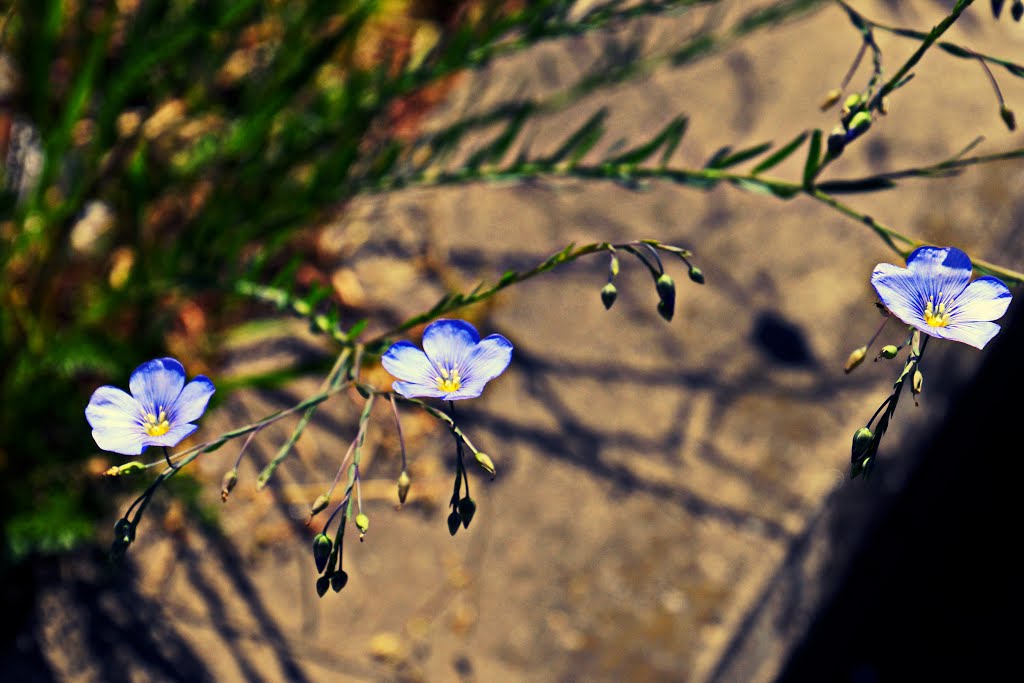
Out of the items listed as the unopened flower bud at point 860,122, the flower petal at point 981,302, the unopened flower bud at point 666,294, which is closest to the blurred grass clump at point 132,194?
the unopened flower bud at point 666,294

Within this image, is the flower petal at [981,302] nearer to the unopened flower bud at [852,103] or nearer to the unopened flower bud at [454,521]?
the unopened flower bud at [852,103]

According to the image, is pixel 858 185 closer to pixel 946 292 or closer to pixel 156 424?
pixel 946 292

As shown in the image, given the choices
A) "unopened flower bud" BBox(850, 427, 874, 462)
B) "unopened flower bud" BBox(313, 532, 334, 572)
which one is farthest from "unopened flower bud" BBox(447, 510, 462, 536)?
"unopened flower bud" BBox(850, 427, 874, 462)

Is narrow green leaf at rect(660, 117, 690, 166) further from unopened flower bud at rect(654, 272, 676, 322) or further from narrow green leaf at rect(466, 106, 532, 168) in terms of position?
unopened flower bud at rect(654, 272, 676, 322)

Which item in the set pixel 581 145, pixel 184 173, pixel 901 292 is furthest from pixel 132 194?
pixel 901 292

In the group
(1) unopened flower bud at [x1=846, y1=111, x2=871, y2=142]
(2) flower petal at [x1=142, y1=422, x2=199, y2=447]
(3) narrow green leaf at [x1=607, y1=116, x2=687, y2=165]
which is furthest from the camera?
(3) narrow green leaf at [x1=607, y1=116, x2=687, y2=165]

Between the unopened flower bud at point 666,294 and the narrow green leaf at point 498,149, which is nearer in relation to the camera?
the unopened flower bud at point 666,294

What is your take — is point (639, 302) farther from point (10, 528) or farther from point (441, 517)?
point (10, 528)

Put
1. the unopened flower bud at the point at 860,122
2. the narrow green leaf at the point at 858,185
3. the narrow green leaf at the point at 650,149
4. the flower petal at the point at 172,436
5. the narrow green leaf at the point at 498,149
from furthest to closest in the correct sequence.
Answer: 1. the narrow green leaf at the point at 498,149
2. the narrow green leaf at the point at 650,149
3. the narrow green leaf at the point at 858,185
4. the unopened flower bud at the point at 860,122
5. the flower petal at the point at 172,436
